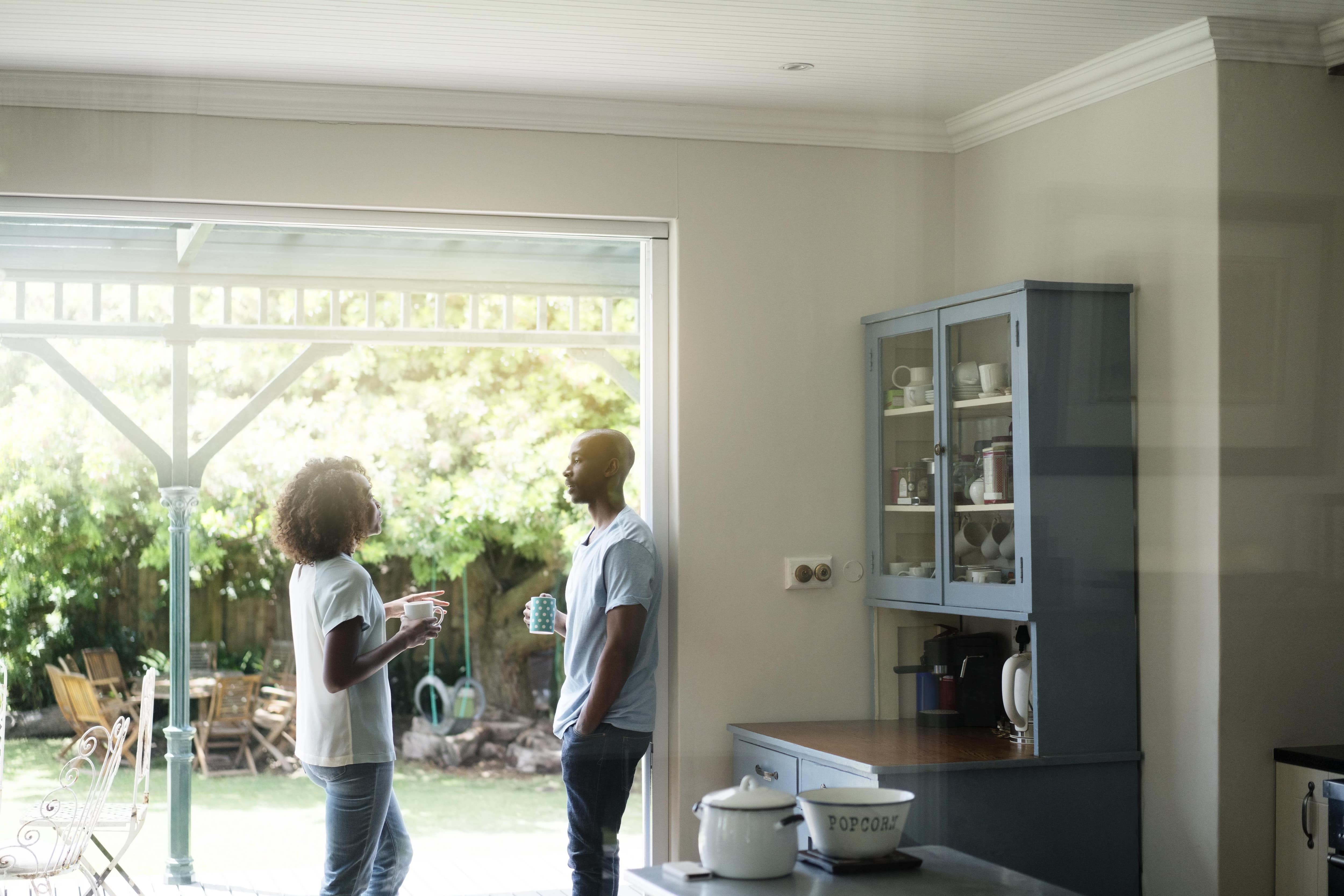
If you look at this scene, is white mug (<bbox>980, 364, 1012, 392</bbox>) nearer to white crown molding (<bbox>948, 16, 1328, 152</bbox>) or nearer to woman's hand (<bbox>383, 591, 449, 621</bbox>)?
white crown molding (<bbox>948, 16, 1328, 152</bbox>)

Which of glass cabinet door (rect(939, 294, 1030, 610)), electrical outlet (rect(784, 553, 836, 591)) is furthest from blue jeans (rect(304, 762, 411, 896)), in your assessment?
glass cabinet door (rect(939, 294, 1030, 610))

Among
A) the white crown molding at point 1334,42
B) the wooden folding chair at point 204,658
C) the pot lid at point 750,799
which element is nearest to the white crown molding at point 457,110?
the white crown molding at point 1334,42

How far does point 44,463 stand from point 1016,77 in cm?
114

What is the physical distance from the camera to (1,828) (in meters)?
1.16

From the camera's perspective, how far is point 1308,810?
105cm

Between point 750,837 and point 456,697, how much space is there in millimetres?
437

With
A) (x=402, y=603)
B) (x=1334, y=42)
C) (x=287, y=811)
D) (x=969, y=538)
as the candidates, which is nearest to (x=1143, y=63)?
(x=1334, y=42)

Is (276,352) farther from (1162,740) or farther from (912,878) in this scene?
(1162,740)

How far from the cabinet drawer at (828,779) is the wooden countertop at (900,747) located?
0.05 ft

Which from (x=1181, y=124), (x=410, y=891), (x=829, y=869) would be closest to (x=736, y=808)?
(x=829, y=869)

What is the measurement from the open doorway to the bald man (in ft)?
0.10

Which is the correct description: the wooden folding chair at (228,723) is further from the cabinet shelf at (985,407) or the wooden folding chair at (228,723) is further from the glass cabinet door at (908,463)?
the cabinet shelf at (985,407)

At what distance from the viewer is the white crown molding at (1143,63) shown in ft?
3.44

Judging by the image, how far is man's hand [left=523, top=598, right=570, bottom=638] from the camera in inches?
56.4
